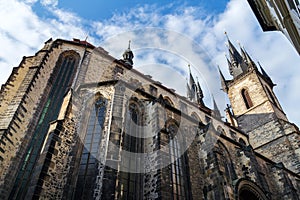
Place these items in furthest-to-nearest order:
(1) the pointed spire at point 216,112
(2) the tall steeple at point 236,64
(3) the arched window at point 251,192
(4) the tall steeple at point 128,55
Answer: (2) the tall steeple at point 236,64 → (1) the pointed spire at point 216,112 → (4) the tall steeple at point 128,55 → (3) the arched window at point 251,192

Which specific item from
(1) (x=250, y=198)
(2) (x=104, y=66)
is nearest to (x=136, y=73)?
(2) (x=104, y=66)

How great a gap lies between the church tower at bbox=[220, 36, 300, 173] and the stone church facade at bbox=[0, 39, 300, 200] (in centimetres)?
359

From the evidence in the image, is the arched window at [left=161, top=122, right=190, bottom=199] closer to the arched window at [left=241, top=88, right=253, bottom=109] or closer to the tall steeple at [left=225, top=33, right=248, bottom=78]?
the arched window at [left=241, top=88, right=253, bottom=109]

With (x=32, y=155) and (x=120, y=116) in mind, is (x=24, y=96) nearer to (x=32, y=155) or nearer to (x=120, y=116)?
(x=32, y=155)

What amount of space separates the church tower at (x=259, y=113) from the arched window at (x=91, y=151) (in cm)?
1741

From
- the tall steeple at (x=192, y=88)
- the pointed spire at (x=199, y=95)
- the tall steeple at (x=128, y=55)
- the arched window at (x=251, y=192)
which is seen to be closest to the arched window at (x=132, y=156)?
the arched window at (x=251, y=192)

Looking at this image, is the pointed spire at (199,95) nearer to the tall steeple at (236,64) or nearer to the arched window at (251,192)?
the tall steeple at (236,64)

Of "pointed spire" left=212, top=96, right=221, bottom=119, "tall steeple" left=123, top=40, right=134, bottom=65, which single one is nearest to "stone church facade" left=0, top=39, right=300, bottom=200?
"tall steeple" left=123, top=40, right=134, bottom=65

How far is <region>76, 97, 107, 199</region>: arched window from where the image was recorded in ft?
27.2

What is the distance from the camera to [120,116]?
9844mm

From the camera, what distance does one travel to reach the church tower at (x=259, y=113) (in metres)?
20.6

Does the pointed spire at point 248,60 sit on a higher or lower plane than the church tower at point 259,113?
higher

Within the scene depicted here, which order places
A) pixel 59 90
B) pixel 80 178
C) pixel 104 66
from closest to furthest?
pixel 80 178, pixel 59 90, pixel 104 66

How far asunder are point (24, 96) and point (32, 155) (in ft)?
9.86
